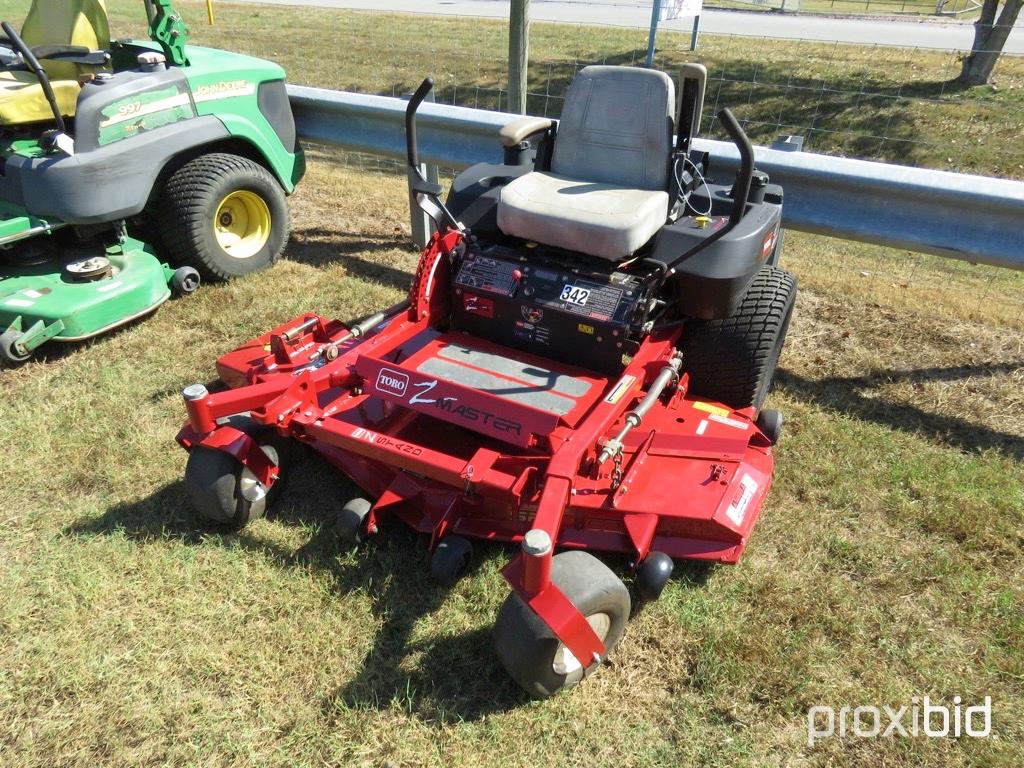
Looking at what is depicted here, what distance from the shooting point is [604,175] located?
375 centimetres

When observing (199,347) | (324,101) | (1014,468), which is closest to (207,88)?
(324,101)

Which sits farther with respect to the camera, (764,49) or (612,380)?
(764,49)

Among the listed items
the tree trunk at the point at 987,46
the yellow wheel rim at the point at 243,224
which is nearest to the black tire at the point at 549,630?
the yellow wheel rim at the point at 243,224

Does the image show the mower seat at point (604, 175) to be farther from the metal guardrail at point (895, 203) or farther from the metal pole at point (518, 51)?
the metal pole at point (518, 51)

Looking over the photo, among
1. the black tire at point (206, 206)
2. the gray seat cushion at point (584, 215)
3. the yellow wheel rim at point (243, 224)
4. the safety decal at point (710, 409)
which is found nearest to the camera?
the gray seat cushion at point (584, 215)

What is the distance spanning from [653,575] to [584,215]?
1533 millimetres

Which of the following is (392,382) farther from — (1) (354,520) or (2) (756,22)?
(2) (756,22)

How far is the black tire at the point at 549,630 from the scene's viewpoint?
92.1 inches

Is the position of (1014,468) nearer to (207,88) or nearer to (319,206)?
(207,88)

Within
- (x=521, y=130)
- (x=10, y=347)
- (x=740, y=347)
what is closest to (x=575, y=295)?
(x=740, y=347)

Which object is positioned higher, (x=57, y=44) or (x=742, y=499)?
(x=57, y=44)

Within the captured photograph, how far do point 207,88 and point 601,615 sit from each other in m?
3.95

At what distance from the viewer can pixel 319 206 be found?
6.63 m

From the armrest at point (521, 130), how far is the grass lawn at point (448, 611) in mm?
1854
